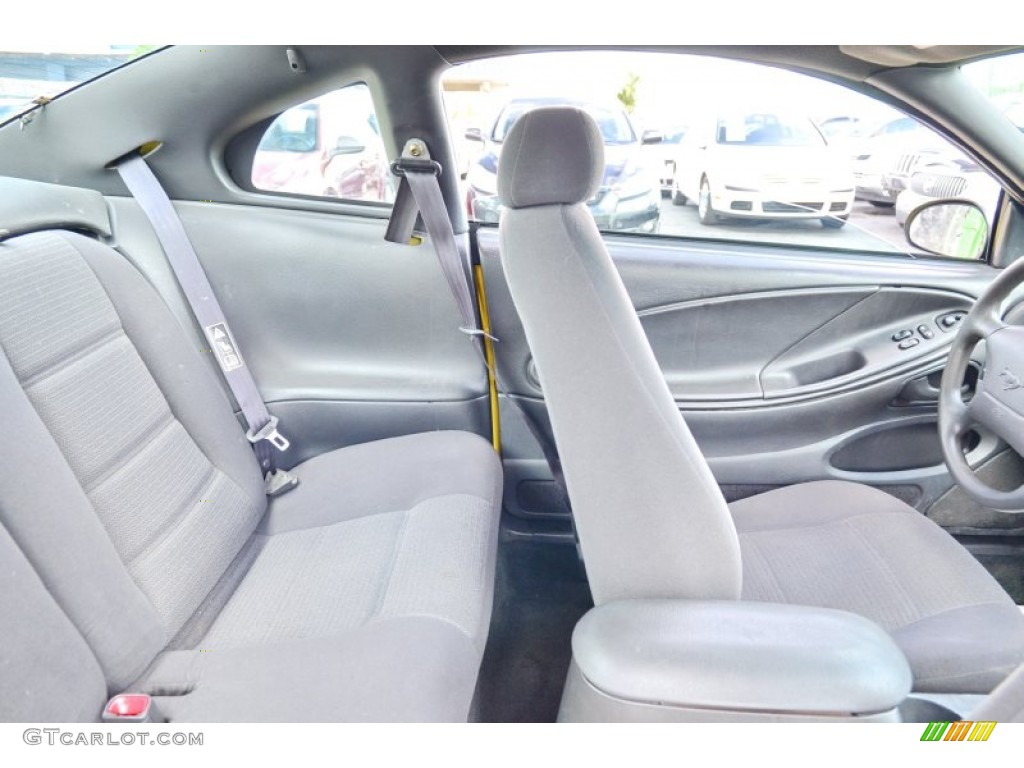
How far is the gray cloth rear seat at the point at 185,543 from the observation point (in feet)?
2.77

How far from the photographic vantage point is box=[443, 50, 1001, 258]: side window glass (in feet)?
4.71

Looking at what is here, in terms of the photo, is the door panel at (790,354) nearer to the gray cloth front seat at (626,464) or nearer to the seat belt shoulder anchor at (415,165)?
the seat belt shoulder anchor at (415,165)

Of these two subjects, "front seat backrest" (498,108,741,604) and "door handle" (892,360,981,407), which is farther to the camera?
"door handle" (892,360,981,407)

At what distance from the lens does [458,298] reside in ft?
4.89

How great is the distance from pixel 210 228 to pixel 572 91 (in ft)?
2.50

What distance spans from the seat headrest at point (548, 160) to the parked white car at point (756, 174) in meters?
0.80

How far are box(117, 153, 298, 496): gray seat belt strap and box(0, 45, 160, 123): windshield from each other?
0.52ft

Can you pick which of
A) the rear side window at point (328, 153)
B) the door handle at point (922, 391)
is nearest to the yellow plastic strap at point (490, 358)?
the rear side window at point (328, 153)

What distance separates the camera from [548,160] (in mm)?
866

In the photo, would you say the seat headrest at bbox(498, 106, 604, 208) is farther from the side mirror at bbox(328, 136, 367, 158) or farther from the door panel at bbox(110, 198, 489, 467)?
the side mirror at bbox(328, 136, 367, 158)

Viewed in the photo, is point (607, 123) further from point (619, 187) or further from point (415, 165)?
point (415, 165)

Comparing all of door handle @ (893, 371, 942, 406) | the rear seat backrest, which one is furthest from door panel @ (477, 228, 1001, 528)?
the rear seat backrest

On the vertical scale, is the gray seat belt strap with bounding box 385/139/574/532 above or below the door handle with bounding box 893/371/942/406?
above

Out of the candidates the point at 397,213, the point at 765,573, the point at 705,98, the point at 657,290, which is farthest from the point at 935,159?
the point at 397,213
